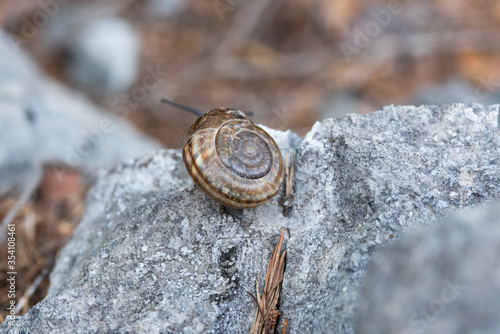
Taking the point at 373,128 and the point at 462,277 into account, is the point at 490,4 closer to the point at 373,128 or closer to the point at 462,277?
the point at 373,128

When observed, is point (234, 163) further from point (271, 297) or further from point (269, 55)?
point (269, 55)

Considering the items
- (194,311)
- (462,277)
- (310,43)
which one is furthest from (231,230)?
(310,43)

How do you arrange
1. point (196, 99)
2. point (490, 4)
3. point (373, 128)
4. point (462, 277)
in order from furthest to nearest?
point (490, 4)
point (196, 99)
point (373, 128)
point (462, 277)

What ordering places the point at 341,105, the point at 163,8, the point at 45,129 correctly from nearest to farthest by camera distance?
the point at 45,129, the point at 341,105, the point at 163,8

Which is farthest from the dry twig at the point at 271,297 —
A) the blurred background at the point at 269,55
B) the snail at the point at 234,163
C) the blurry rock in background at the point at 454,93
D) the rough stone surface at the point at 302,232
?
the blurry rock in background at the point at 454,93

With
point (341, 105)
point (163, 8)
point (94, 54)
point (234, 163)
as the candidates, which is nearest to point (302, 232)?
point (234, 163)

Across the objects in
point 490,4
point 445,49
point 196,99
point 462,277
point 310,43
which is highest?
point 462,277

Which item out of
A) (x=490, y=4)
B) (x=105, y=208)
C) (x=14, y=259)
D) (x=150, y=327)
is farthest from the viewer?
(x=490, y=4)

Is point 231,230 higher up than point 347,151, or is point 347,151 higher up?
point 347,151
